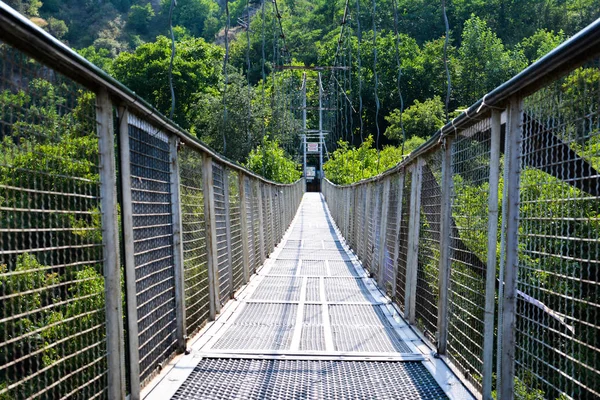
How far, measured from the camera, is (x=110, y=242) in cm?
193

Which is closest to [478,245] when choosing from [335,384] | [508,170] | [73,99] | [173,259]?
[508,170]

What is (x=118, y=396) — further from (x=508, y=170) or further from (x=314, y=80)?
(x=314, y=80)

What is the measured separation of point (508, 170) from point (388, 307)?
8.88 ft

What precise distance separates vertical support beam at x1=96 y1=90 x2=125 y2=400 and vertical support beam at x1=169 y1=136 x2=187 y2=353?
956 mm

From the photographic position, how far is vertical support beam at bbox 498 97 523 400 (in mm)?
1947

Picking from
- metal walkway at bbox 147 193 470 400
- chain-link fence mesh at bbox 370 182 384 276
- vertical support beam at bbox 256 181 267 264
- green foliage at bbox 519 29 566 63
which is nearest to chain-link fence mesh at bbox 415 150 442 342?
metal walkway at bbox 147 193 470 400

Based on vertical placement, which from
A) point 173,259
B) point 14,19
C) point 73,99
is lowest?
point 173,259

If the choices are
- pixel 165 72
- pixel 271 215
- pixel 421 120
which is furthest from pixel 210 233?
pixel 165 72

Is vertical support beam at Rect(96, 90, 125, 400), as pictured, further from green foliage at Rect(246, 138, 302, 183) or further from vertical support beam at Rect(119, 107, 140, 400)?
green foliage at Rect(246, 138, 302, 183)

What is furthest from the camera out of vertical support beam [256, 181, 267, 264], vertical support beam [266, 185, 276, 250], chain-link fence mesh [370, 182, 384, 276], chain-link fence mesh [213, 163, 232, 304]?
vertical support beam [266, 185, 276, 250]

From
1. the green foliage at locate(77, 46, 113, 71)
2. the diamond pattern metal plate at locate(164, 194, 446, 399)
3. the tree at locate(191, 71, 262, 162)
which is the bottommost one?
the diamond pattern metal plate at locate(164, 194, 446, 399)

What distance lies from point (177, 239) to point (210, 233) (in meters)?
0.90

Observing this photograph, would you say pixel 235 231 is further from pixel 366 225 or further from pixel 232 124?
pixel 232 124

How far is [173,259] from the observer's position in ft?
9.65
